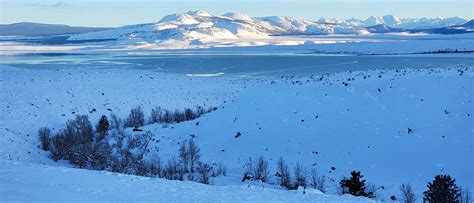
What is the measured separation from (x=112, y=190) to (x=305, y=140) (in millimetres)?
8666

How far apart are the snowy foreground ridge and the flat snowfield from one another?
0.06 feet

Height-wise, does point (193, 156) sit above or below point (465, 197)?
below

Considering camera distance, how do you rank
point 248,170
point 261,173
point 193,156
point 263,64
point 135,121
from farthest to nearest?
1. point 263,64
2. point 135,121
3. point 193,156
4. point 248,170
5. point 261,173

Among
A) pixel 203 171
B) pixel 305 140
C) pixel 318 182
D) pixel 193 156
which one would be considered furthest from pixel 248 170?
pixel 305 140

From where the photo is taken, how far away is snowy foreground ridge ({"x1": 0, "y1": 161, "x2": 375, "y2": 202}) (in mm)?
8461

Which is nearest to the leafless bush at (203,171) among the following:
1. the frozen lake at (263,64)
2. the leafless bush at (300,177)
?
the leafless bush at (300,177)

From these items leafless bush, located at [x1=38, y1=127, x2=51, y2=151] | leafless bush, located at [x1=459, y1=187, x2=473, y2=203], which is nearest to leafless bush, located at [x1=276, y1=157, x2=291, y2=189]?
leafless bush, located at [x1=459, y1=187, x2=473, y2=203]

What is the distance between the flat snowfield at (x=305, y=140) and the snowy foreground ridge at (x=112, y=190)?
0.06ft

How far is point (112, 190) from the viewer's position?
9008 millimetres

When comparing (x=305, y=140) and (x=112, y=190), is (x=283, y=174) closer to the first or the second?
(x=305, y=140)

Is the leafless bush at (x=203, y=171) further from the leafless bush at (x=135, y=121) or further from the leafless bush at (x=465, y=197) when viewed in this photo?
the leafless bush at (x=135, y=121)

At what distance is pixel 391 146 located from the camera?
15.2 metres

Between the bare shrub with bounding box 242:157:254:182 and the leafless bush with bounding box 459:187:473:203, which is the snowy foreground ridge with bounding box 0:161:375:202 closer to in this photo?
the leafless bush with bounding box 459:187:473:203

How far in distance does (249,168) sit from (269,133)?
3.01 m
